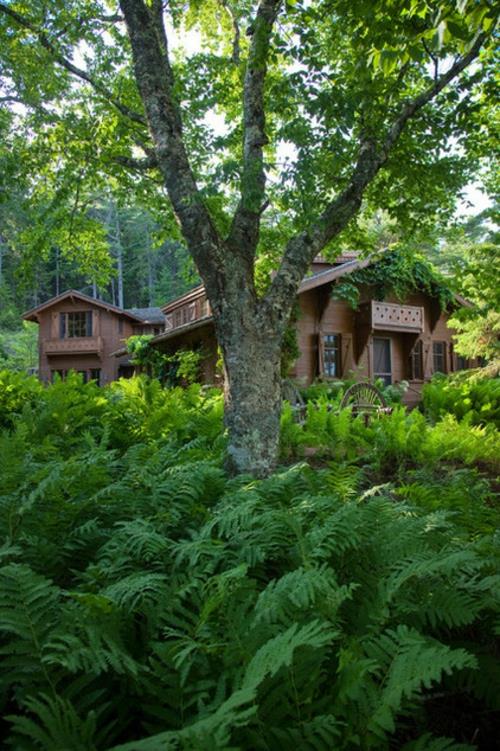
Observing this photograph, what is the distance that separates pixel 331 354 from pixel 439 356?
23.2ft

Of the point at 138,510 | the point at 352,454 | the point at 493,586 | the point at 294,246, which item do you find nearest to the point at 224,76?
the point at 294,246

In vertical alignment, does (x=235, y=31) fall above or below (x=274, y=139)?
above

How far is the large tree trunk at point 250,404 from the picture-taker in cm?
512

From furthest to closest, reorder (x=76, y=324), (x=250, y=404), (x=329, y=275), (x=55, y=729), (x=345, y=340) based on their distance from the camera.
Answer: (x=76, y=324), (x=345, y=340), (x=329, y=275), (x=250, y=404), (x=55, y=729)

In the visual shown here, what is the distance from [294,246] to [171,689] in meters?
4.92

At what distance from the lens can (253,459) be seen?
5109 mm

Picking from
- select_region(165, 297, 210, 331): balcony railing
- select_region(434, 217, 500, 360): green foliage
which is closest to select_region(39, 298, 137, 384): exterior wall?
select_region(165, 297, 210, 331): balcony railing

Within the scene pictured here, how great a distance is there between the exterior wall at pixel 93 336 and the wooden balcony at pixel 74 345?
0.77 feet

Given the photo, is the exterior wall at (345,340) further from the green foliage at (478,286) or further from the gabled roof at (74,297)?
the gabled roof at (74,297)

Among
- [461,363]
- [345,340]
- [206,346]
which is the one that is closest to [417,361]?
[461,363]

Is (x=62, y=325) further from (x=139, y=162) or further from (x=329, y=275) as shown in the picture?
(x=139, y=162)

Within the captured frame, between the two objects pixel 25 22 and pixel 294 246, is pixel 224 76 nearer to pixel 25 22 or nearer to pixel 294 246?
pixel 25 22

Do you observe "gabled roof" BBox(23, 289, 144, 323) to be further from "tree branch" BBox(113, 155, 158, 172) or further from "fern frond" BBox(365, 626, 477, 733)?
"fern frond" BBox(365, 626, 477, 733)

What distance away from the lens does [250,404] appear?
17.0 ft
